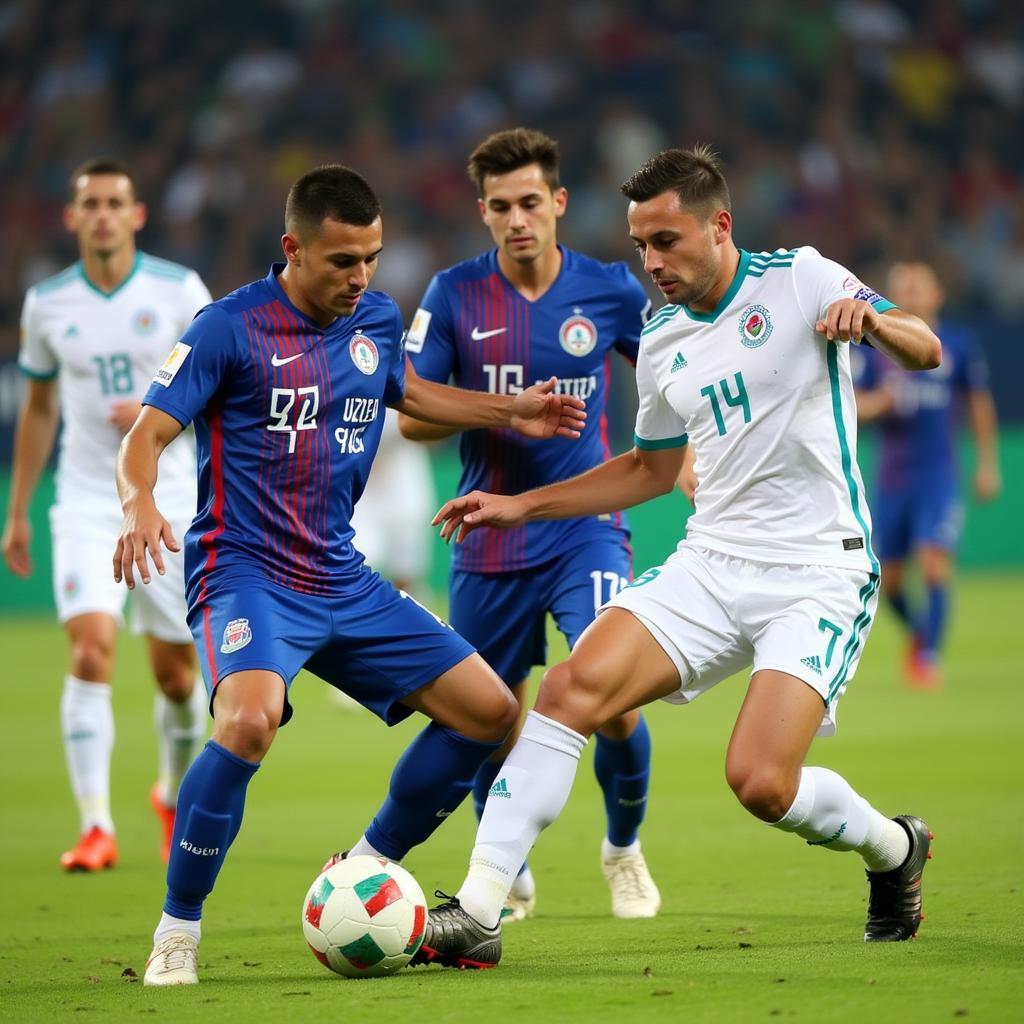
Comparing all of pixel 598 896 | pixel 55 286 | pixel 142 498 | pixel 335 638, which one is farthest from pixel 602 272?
pixel 55 286

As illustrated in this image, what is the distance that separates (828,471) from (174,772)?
3.77 meters

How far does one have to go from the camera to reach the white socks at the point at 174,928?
4.79m

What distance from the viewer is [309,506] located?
17.2 ft

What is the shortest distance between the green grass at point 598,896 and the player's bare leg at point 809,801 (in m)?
0.14

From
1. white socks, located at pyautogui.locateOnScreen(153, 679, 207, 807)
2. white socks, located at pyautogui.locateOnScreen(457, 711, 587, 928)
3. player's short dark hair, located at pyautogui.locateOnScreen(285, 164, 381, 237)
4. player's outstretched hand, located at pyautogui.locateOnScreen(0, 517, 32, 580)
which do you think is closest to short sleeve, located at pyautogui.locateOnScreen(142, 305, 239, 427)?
player's short dark hair, located at pyautogui.locateOnScreen(285, 164, 381, 237)

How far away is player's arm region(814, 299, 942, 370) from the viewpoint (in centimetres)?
475

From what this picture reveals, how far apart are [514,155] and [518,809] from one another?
2.53 meters

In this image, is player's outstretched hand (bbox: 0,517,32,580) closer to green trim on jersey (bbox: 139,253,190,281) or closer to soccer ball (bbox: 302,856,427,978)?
green trim on jersey (bbox: 139,253,190,281)

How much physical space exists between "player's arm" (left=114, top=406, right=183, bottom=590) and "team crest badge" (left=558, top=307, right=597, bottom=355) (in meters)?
1.85

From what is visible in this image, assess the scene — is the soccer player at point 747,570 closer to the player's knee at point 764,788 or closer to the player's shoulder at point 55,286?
the player's knee at point 764,788

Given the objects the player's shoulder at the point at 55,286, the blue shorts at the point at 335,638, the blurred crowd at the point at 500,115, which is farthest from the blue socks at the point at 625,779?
the blurred crowd at the point at 500,115

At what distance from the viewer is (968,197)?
812 inches

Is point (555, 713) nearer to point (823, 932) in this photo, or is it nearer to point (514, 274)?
point (823, 932)

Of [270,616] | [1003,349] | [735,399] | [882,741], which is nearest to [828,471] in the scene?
[735,399]
